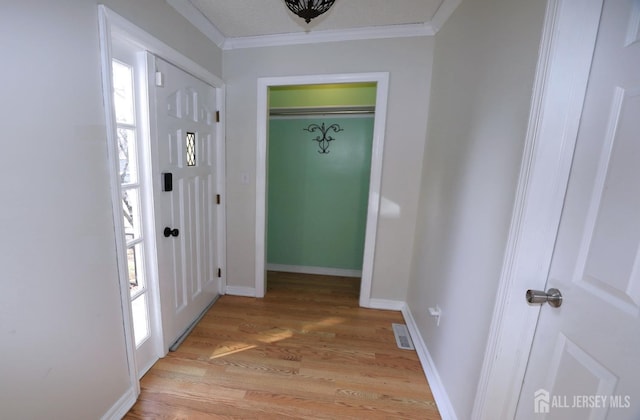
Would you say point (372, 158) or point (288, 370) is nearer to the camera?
point (288, 370)

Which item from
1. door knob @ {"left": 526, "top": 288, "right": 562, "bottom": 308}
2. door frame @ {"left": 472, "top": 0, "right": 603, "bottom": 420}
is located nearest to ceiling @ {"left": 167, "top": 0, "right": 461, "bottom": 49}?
door frame @ {"left": 472, "top": 0, "right": 603, "bottom": 420}

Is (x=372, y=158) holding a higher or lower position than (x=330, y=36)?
lower

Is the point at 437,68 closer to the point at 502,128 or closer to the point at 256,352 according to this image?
the point at 502,128

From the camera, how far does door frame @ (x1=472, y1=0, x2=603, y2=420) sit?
771mm

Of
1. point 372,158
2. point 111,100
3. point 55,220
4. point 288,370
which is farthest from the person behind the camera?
point 372,158

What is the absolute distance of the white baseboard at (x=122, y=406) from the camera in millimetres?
1240

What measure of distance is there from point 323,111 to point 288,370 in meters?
2.54

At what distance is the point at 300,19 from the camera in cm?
183

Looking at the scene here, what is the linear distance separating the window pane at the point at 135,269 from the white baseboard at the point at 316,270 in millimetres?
1881

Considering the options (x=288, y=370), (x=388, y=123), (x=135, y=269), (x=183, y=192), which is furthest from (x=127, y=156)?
(x=388, y=123)

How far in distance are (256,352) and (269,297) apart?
0.78 meters

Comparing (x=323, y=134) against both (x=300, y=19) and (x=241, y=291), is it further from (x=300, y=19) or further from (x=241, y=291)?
(x=241, y=291)

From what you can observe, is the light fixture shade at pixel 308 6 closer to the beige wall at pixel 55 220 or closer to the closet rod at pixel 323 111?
the beige wall at pixel 55 220

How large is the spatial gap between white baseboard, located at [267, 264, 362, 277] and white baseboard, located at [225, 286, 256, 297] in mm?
795
